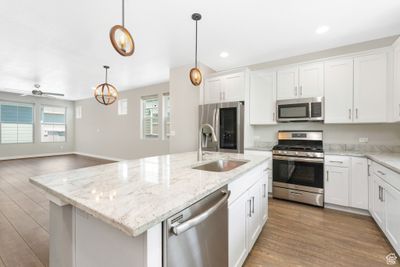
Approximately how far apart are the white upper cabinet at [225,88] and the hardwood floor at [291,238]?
2.19m

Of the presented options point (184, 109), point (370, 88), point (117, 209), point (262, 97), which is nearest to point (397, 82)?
point (370, 88)

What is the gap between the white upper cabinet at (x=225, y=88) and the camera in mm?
3568

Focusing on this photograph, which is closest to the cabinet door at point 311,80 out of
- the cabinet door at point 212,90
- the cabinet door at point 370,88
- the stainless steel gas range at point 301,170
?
the cabinet door at point 370,88

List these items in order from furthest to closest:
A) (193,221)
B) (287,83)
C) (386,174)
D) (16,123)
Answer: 1. (16,123)
2. (287,83)
3. (386,174)
4. (193,221)

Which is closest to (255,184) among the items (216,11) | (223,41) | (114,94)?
(216,11)

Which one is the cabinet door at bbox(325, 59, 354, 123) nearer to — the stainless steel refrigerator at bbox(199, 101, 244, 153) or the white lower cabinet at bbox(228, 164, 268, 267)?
the stainless steel refrigerator at bbox(199, 101, 244, 153)

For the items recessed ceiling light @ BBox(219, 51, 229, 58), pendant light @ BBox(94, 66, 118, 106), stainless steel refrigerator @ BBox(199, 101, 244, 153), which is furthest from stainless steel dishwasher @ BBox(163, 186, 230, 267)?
pendant light @ BBox(94, 66, 118, 106)

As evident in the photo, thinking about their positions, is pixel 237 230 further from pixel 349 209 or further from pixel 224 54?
pixel 224 54

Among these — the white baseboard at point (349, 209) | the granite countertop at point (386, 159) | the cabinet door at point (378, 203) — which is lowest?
the white baseboard at point (349, 209)

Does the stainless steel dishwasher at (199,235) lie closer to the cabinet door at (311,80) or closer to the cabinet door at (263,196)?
the cabinet door at (263,196)

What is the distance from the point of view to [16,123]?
290 inches

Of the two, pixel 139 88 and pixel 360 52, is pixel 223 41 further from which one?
pixel 139 88

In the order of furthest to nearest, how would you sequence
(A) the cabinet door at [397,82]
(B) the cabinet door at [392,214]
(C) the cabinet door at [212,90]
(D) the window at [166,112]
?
(D) the window at [166,112], (C) the cabinet door at [212,90], (A) the cabinet door at [397,82], (B) the cabinet door at [392,214]

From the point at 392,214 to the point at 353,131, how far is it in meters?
1.68
